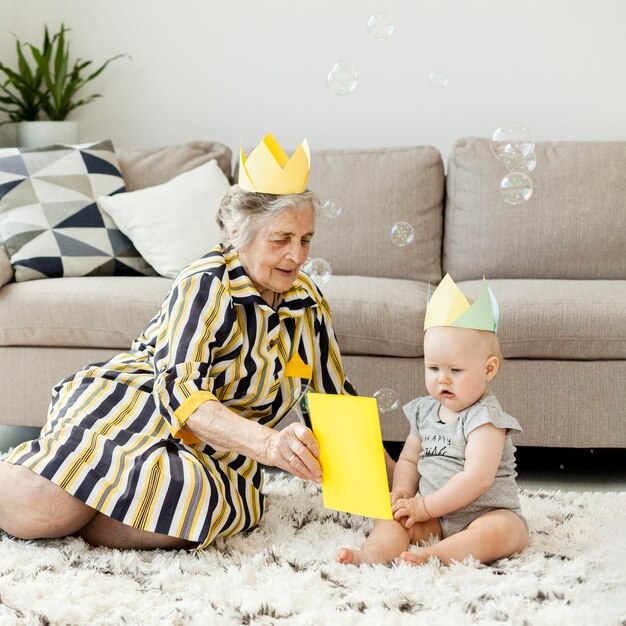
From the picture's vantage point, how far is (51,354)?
232 cm

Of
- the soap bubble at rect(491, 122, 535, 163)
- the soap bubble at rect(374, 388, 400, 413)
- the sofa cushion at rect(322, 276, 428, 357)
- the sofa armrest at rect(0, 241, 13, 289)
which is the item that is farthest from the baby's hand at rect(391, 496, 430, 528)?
the sofa armrest at rect(0, 241, 13, 289)

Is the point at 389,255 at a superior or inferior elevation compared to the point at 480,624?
superior

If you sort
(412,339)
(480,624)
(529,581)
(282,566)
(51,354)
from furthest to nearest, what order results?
1. (51,354)
2. (412,339)
3. (282,566)
4. (529,581)
5. (480,624)

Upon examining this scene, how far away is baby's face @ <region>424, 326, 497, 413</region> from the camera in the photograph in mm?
1553

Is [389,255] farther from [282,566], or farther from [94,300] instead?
Answer: [282,566]

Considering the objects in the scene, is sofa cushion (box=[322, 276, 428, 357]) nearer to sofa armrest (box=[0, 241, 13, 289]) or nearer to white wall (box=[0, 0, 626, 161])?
sofa armrest (box=[0, 241, 13, 289])

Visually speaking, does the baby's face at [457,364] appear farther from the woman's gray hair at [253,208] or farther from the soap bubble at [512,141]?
the soap bubble at [512,141]

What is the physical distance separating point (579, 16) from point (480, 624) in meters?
2.60

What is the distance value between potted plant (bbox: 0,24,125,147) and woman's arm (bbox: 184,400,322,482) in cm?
218

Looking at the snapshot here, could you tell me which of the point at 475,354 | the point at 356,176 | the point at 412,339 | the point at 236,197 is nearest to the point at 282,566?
the point at 475,354

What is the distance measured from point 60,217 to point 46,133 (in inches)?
32.4

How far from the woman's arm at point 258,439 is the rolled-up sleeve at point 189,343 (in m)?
0.03

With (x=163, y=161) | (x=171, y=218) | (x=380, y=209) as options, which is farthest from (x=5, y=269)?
(x=380, y=209)

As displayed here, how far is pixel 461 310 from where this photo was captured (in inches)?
61.7
